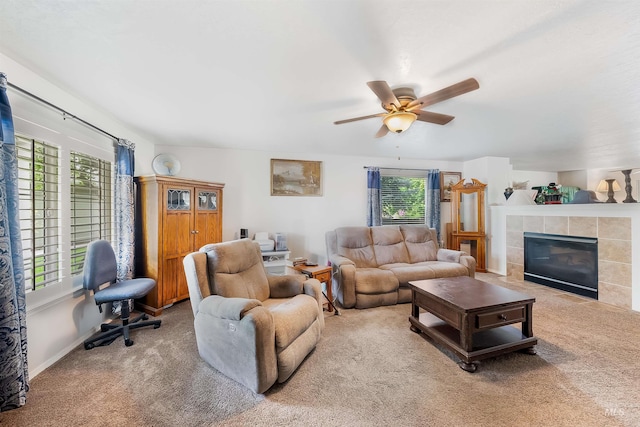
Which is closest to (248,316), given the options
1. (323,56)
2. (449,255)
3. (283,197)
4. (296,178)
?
(323,56)

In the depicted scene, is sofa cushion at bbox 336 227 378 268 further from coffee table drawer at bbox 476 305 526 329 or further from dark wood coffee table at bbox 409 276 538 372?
coffee table drawer at bbox 476 305 526 329

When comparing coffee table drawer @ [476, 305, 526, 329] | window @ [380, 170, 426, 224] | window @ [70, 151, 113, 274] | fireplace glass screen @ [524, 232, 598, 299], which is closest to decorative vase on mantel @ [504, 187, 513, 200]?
fireplace glass screen @ [524, 232, 598, 299]

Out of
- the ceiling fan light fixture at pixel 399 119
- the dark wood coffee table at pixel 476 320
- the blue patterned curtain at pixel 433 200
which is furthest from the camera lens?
the blue patterned curtain at pixel 433 200

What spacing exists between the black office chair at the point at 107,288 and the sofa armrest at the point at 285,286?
1237 millimetres

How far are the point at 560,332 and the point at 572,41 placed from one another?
2.59 meters

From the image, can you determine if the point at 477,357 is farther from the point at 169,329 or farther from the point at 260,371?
the point at 169,329

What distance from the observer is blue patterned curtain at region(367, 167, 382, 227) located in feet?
16.3

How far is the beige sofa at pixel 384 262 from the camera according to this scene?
3305 mm

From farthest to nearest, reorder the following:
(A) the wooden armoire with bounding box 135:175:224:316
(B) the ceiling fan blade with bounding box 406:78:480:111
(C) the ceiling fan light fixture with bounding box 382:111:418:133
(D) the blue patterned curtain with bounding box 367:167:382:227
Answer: (D) the blue patterned curtain with bounding box 367:167:382:227
(A) the wooden armoire with bounding box 135:175:224:316
(C) the ceiling fan light fixture with bounding box 382:111:418:133
(B) the ceiling fan blade with bounding box 406:78:480:111

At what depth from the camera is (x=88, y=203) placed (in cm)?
272

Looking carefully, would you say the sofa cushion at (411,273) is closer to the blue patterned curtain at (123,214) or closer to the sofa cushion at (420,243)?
the sofa cushion at (420,243)

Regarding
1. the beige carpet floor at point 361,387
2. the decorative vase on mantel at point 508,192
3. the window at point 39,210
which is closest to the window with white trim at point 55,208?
the window at point 39,210

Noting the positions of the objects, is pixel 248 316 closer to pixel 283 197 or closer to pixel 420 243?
pixel 283 197

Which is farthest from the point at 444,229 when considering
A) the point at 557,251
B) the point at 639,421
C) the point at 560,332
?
the point at 639,421
